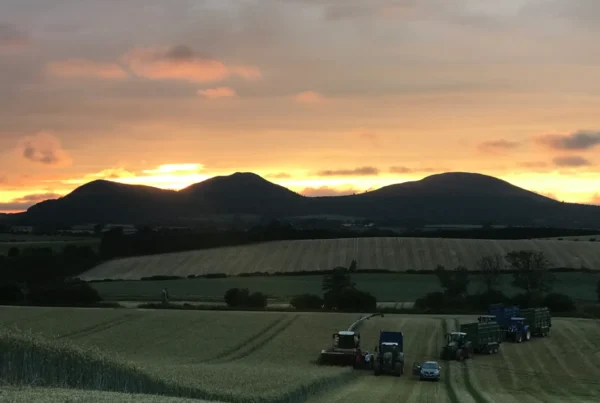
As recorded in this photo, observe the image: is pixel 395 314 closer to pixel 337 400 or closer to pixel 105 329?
Result: pixel 105 329

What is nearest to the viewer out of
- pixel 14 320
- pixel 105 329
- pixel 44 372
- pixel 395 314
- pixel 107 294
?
pixel 44 372

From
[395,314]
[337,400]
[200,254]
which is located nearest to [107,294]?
[200,254]

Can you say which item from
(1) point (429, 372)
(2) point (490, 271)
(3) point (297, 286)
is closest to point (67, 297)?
(3) point (297, 286)

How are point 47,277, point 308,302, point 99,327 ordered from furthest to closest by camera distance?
point 47,277
point 308,302
point 99,327

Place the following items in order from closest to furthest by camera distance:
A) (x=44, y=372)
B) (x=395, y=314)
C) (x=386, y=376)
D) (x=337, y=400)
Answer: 1. (x=44, y=372)
2. (x=337, y=400)
3. (x=386, y=376)
4. (x=395, y=314)

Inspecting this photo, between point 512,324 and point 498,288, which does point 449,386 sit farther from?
point 498,288

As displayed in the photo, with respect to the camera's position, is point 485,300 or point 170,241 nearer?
point 485,300

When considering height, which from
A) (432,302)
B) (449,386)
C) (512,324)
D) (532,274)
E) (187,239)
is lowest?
(449,386)
